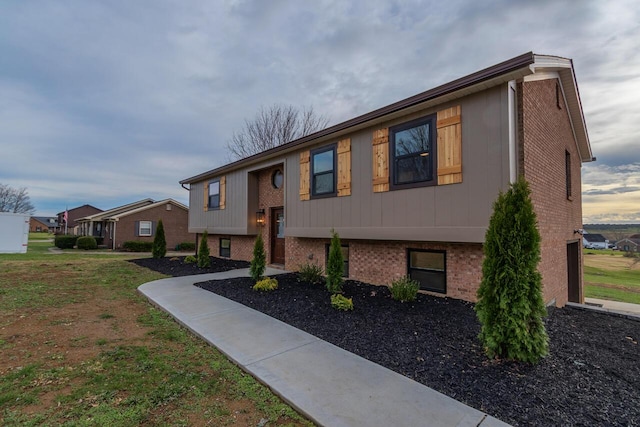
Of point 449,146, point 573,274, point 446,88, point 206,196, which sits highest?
point 446,88

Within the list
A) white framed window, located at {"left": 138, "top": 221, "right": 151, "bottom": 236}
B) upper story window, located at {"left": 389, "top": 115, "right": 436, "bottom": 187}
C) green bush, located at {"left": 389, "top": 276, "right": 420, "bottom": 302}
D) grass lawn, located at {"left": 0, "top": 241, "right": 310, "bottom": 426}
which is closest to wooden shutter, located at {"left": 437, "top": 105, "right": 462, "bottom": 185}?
upper story window, located at {"left": 389, "top": 115, "right": 436, "bottom": 187}

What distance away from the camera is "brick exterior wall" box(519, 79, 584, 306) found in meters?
5.69

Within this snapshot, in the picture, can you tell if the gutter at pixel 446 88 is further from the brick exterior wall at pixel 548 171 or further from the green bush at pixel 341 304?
the green bush at pixel 341 304

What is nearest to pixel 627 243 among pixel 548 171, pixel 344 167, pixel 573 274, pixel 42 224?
pixel 573 274

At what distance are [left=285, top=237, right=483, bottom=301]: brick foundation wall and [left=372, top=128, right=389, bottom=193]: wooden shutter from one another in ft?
4.90

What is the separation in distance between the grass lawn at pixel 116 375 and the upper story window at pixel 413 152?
4.81 metres

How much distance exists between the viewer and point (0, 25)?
888cm

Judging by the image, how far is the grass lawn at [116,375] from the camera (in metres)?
2.49

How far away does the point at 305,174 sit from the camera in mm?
8953

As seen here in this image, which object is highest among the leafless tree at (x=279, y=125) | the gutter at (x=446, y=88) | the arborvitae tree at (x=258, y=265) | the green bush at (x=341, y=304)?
the leafless tree at (x=279, y=125)

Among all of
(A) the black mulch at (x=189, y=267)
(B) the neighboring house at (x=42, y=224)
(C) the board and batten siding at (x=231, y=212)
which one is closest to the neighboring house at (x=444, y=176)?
(C) the board and batten siding at (x=231, y=212)

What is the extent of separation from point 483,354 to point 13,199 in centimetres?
7956

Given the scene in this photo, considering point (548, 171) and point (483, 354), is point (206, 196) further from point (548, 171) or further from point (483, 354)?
point (483, 354)

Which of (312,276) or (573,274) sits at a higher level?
(312,276)
